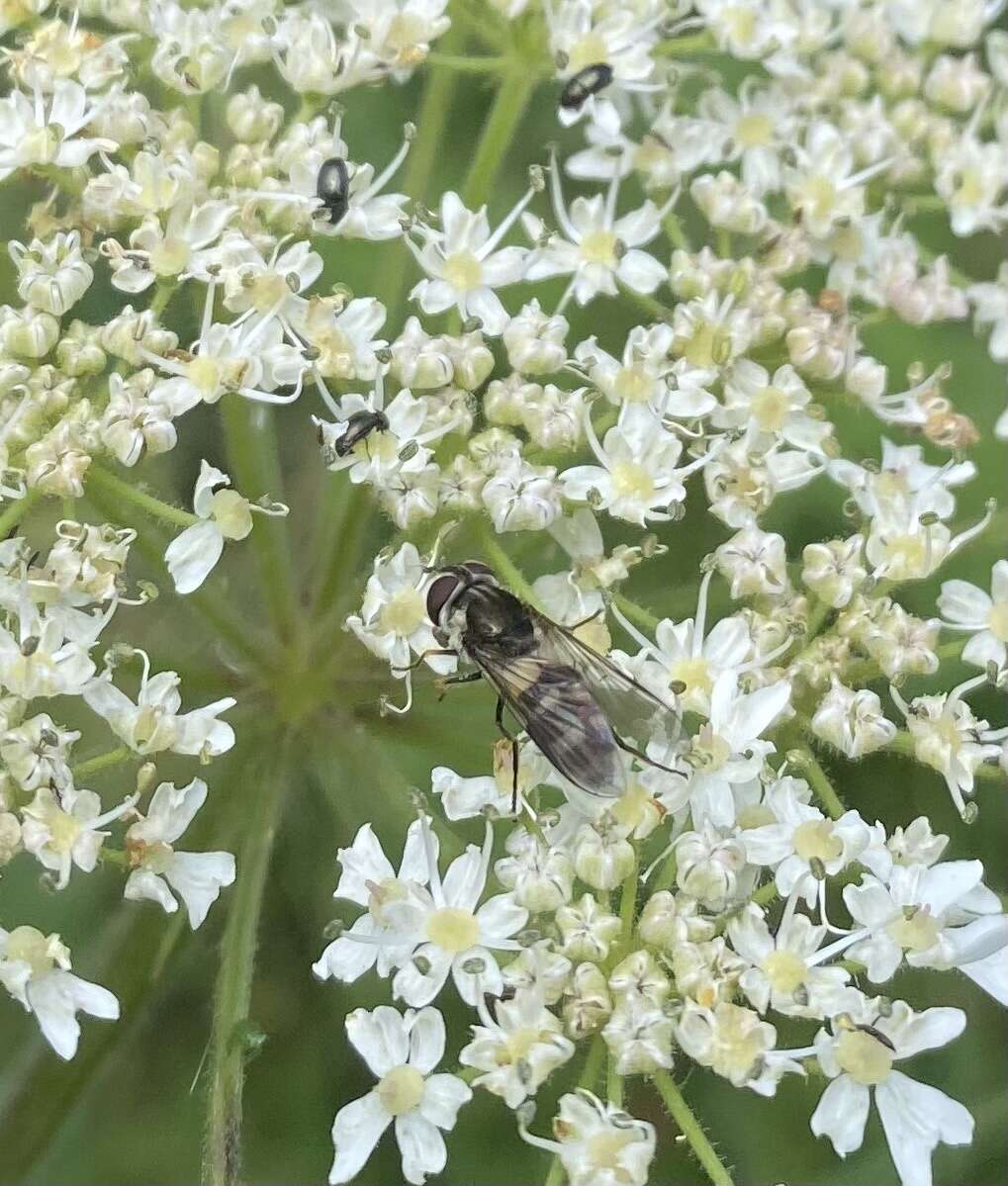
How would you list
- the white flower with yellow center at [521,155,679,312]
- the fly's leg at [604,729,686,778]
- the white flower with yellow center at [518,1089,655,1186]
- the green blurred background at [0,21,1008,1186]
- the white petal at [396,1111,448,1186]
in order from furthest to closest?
the white flower with yellow center at [521,155,679,312], the green blurred background at [0,21,1008,1186], the fly's leg at [604,729,686,778], the white petal at [396,1111,448,1186], the white flower with yellow center at [518,1089,655,1186]

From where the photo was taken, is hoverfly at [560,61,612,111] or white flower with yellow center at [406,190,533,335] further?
hoverfly at [560,61,612,111]

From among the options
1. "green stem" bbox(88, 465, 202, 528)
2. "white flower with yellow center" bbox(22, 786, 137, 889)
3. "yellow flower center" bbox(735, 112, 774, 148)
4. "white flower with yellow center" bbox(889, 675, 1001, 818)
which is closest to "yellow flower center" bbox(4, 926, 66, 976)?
"white flower with yellow center" bbox(22, 786, 137, 889)

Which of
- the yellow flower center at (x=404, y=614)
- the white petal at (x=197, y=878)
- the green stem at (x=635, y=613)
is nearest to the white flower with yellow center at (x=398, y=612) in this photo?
the yellow flower center at (x=404, y=614)

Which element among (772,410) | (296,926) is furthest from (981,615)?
(296,926)

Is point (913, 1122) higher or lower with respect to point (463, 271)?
lower

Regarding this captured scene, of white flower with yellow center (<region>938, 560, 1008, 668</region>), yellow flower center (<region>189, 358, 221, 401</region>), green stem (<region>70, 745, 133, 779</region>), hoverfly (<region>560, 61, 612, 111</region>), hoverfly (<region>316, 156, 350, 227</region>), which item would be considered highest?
hoverfly (<region>560, 61, 612, 111</region>)

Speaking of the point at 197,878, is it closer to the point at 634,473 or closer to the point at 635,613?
the point at 635,613

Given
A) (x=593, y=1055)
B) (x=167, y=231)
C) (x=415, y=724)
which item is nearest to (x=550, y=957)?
(x=593, y=1055)

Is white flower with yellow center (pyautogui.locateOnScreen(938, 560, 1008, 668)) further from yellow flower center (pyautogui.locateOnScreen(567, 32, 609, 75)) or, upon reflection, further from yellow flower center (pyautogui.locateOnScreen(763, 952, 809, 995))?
yellow flower center (pyautogui.locateOnScreen(567, 32, 609, 75))
